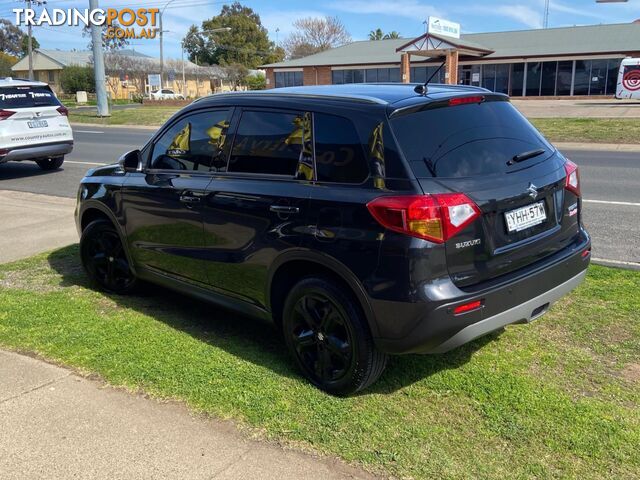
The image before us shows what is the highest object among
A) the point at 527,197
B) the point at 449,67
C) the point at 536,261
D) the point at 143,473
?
the point at 449,67

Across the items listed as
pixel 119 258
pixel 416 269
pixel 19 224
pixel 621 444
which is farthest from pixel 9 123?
pixel 621 444

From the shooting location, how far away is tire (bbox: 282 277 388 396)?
3.45 m

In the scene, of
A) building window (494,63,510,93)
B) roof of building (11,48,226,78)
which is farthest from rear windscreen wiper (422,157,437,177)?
roof of building (11,48,226,78)

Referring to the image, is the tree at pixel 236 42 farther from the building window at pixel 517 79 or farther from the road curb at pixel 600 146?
the road curb at pixel 600 146

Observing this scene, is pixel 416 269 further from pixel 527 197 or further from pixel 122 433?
pixel 122 433

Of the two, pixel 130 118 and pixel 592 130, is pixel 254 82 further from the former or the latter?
pixel 592 130

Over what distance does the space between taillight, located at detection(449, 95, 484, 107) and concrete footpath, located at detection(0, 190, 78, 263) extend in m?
5.40

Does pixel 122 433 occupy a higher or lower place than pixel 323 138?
lower

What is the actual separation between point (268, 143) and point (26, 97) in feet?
35.7

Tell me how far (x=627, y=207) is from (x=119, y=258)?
7082 millimetres

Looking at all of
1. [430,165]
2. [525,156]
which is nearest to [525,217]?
[525,156]

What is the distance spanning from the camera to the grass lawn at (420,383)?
306cm

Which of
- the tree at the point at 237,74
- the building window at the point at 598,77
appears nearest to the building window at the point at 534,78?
the building window at the point at 598,77

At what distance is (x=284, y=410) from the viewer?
3496 millimetres
